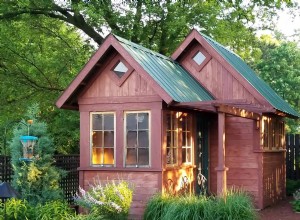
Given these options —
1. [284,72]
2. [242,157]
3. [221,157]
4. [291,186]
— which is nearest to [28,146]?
[221,157]

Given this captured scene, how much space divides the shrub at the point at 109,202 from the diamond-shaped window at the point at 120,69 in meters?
3.17

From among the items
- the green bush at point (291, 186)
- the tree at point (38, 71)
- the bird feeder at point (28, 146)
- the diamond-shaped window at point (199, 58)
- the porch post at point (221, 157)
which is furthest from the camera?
the tree at point (38, 71)

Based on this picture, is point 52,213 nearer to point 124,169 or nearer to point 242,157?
point 124,169

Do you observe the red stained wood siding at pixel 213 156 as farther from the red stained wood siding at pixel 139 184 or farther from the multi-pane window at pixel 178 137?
the red stained wood siding at pixel 139 184

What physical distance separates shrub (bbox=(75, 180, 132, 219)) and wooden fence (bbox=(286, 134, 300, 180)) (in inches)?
404

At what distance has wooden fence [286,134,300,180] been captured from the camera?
19047mm

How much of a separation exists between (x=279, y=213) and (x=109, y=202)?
5.46 m

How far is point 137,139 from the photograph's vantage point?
1223 centimetres

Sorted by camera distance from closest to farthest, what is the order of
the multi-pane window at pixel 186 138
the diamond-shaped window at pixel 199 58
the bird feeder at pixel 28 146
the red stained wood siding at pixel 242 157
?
the bird feeder at pixel 28 146 < the multi-pane window at pixel 186 138 < the red stained wood siding at pixel 242 157 < the diamond-shaped window at pixel 199 58

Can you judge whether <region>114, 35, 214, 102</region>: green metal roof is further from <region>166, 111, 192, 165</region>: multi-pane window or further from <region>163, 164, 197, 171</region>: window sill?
<region>163, 164, 197, 171</region>: window sill

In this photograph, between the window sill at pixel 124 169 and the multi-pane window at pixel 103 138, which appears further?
the multi-pane window at pixel 103 138

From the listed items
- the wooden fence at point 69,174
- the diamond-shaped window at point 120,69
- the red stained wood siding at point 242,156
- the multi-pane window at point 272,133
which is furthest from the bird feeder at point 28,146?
the multi-pane window at point 272,133

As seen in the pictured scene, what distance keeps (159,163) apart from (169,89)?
1.73 metres

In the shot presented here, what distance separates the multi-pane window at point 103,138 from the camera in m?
12.5
